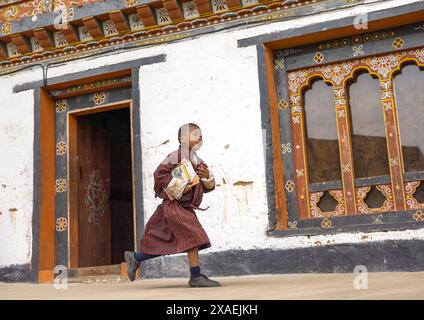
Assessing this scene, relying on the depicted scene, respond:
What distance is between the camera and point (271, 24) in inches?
261

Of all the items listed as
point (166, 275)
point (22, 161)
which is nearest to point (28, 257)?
point (22, 161)

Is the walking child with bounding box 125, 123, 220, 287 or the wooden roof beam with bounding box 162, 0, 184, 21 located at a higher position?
the wooden roof beam with bounding box 162, 0, 184, 21

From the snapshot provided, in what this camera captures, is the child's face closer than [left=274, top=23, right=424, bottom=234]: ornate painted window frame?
Yes

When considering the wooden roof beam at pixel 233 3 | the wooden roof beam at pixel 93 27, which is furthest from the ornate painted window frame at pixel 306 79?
the wooden roof beam at pixel 93 27

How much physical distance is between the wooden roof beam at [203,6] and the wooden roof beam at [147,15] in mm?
604

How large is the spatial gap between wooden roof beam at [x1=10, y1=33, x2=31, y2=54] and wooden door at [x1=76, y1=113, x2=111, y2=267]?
1.20 m

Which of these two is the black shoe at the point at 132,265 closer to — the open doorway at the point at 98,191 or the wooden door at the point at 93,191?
A: the open doorway at the point at 98,191

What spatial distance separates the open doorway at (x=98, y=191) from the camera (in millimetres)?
7883

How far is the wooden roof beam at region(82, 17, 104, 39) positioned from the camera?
7.45m

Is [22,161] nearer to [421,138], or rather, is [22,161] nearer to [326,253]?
[326,253]

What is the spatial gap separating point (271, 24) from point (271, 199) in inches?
80.5

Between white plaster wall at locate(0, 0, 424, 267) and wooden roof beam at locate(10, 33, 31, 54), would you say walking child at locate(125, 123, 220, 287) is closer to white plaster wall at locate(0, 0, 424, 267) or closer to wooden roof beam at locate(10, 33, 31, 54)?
white plaster wall at locate(0, 0, 424, 267)

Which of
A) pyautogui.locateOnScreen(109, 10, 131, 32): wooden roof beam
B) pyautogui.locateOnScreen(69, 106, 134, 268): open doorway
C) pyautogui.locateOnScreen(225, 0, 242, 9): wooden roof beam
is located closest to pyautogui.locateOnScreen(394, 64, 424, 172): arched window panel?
pyautogui.locateOnScreen(225, 0, 242, 9): wooden roof beam

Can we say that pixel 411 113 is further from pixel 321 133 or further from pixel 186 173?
pixel 186 173
